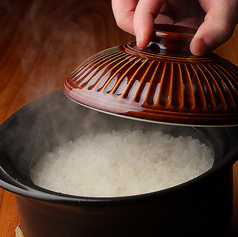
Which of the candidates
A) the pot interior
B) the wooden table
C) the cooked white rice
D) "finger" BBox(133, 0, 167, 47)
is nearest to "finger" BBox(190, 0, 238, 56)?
"finger" BBox(133, 0, 167, 47)

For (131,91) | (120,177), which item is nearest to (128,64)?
(131,91)

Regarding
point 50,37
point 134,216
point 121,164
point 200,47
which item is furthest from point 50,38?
point 134,216

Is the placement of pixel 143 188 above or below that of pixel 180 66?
below

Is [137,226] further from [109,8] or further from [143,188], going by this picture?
[109,8]

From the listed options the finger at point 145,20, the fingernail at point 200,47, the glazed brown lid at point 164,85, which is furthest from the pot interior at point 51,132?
the finger at point 145,20

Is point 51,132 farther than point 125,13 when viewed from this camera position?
Yes

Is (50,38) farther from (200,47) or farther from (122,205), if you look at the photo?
(122,205)

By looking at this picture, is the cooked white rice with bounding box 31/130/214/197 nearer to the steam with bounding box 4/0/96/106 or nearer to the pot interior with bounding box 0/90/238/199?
the pot interior with bounding box 0/90/238/199
